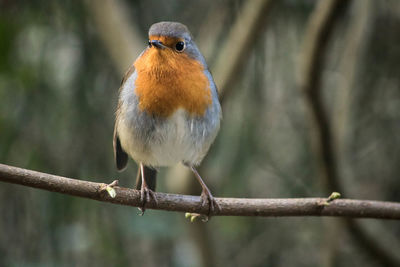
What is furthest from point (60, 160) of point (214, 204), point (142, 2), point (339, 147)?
point (339, 147)

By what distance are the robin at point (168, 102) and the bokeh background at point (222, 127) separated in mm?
648

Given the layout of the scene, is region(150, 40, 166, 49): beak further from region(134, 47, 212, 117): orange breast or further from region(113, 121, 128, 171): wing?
region(113, 121, 128, 171): wing

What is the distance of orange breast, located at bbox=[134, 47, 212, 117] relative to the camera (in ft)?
10.1

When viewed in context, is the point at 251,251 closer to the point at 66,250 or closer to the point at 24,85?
the point at 66,250

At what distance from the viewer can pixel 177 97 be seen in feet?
10.1

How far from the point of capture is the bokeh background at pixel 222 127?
4.05 meters

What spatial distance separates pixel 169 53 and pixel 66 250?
1.98m

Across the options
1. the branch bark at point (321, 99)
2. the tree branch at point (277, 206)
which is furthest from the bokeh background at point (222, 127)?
the tree branch at point (277, 206)

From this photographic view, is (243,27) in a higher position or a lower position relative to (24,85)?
higher

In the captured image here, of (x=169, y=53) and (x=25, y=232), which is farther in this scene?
(x=25, y=232)

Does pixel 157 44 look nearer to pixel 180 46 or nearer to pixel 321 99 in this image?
pixel 180 46

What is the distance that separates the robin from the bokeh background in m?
0.65

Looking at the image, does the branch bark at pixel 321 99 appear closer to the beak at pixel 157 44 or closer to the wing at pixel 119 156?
the beak at pixel 157 44

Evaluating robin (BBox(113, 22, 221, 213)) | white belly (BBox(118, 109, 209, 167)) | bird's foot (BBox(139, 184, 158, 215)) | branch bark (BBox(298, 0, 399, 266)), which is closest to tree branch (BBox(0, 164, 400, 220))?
bird's foot (BBox(139, 184, 158, 215))
